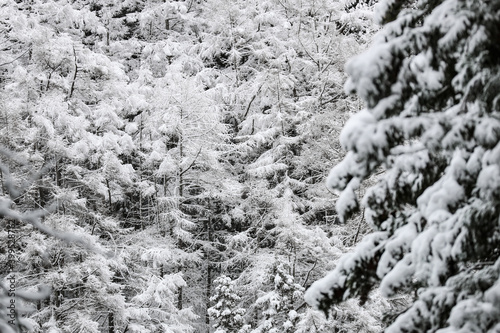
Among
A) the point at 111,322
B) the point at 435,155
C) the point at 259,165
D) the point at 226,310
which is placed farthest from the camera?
the point at 259,165

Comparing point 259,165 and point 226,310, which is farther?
point 259,165

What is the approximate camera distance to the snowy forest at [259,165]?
114 inches

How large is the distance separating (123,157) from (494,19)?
16410 millimetres

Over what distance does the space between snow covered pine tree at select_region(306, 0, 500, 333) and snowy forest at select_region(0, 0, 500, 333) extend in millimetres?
14

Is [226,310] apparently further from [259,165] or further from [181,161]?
[259,165]

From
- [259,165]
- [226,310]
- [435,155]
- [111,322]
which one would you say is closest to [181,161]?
[259,165]

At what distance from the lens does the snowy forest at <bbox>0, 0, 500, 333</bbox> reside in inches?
114

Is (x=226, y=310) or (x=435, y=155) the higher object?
(x=435, y=155)

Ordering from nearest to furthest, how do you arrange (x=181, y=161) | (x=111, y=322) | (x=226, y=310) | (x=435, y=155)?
1. (x=435, y=155)
2. (x=226, y=310)
3. (x=111, y=322)
4. (x=181, y=161)

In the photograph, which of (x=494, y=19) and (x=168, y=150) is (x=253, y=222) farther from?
(x=494, y=19)

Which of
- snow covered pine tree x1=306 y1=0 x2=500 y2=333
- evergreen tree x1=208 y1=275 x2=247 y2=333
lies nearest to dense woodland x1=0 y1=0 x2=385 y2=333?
evergreen tree x1=208 y1=275 x2=247 y2=333

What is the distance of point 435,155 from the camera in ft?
10.5

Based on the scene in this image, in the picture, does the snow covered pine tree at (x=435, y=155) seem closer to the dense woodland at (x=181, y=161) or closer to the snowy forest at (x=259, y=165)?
the snowy forest at (x=259, y=165)

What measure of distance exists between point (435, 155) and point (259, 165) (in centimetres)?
1327
